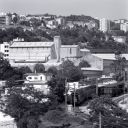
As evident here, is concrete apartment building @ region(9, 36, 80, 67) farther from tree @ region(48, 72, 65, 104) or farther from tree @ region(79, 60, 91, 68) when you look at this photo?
tree @ region(48, 72, 65, 104)

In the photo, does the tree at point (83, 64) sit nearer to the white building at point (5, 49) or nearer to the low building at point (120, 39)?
the white building at point (5, 49)

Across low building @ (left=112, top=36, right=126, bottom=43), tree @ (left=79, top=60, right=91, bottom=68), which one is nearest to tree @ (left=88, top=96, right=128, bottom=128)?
Answer: tree @ (left=79, top=60, right=91, bottom=68)

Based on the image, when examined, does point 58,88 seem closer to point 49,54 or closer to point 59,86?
point 59,86

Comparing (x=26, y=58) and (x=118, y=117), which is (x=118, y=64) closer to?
(x=26, y=58)

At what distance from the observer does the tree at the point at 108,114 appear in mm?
8297

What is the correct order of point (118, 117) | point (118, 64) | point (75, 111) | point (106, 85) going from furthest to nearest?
point (118, 64) < point (106, 85) < point (75, 111) < point (118, 117)

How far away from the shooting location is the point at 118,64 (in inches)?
726

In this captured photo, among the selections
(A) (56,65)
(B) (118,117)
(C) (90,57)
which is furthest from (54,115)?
(C) (90,57)

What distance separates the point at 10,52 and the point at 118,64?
416 cm

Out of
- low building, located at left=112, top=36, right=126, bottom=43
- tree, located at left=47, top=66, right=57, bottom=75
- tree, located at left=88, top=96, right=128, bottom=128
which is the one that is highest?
low building, located at left=112, top=36, right=126, bottom=43

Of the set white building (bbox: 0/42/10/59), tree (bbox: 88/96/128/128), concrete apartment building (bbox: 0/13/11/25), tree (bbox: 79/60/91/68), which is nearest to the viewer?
tree (bbox: 88/96/128/128)

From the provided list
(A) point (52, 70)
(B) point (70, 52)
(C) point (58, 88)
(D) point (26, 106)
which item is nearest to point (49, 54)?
(B) point (70, 52)

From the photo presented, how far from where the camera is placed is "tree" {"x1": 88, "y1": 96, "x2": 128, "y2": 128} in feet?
27.2

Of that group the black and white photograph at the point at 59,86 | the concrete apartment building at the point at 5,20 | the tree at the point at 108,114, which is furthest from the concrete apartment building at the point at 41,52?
the concrete apartment building at the point at 5,20
